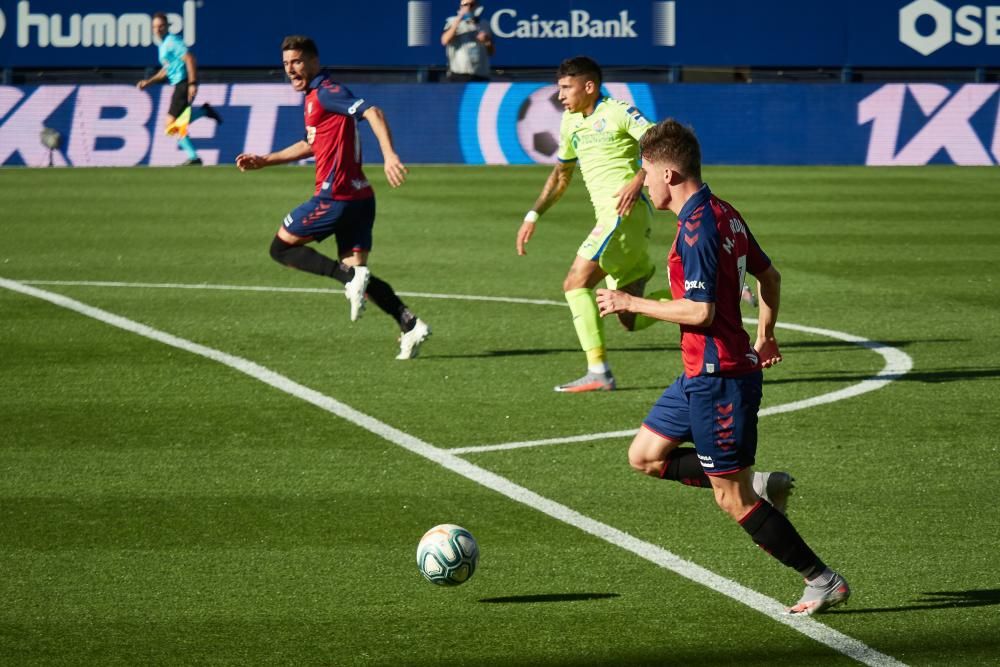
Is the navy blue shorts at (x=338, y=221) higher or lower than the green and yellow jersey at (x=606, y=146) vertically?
lower

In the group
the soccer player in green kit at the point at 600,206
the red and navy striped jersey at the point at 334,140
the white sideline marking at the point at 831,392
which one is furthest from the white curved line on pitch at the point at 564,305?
the red and navy striped jersey at the point at 334,140

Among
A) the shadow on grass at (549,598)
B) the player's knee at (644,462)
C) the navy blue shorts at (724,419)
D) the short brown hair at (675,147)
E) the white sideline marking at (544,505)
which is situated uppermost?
the short brown hair at (675,147)

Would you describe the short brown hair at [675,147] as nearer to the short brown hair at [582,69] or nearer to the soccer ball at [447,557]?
the soccer ball at [447,557]

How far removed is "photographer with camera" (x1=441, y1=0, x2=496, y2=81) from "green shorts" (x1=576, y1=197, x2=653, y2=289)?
63.7 feet

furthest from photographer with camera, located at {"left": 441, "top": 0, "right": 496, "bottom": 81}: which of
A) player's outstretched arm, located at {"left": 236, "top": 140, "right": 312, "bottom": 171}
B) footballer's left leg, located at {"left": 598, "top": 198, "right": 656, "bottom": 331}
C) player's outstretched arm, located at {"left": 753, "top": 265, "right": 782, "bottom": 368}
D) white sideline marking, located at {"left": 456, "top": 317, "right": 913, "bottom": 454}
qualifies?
player's outstretched arm, located at {"left": 753, "top": 265, "right": 782, "bottom": 368}

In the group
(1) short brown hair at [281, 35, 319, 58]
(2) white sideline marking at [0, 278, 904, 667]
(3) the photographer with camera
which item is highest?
(3) the photographer with camera

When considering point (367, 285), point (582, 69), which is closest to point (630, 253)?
point (582, 69)

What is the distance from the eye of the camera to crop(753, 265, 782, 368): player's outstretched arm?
6211 mm

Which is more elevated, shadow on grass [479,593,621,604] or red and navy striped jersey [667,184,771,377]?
red and navy striped jersey [667,184,771,377]

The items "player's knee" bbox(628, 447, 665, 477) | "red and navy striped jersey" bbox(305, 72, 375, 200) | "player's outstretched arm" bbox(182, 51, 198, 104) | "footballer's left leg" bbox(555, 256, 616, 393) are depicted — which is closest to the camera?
"player's knee" bbox(628, 447, 665, 477)

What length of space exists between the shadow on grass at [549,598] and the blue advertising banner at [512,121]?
2445 cm

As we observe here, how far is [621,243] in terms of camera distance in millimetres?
10672

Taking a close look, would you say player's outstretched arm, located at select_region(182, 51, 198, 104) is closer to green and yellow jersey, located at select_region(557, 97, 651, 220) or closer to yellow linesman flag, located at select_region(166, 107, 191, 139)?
yellow linesman flag, located at select_region(166, 107, 191, 139)

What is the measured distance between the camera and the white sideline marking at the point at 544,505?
5785mm
